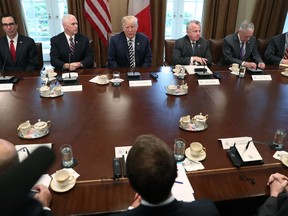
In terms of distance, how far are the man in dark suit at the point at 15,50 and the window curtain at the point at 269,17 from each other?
3.96 meters

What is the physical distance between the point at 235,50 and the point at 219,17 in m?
1.36

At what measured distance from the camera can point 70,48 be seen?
350cm

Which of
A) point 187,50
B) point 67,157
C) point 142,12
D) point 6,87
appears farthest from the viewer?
point 142,12

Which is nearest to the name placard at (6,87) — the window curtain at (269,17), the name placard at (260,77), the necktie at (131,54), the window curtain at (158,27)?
the necktie at (131,54)

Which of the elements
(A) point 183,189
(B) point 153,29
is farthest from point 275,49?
(A) point 183,189

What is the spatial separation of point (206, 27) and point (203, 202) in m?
4.40

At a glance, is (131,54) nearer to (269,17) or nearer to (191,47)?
(191,47)

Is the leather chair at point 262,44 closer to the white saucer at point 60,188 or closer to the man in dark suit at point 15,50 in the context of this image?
the man in dark suit at point 15,50

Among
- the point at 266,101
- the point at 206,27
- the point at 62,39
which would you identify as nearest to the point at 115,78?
the point at 62,39

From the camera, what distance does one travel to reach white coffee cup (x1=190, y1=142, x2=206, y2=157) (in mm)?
1551

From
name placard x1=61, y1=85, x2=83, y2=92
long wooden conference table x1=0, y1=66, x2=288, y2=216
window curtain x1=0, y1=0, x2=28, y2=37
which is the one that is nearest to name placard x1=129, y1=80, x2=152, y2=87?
long wooden conference table x1=0, y1=66, x2=288, y2=216

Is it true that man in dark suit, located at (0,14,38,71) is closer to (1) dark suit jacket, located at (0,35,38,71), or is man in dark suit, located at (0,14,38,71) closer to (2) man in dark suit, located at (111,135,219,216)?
(1) dark suit jacket, located at (0,35,38,71)

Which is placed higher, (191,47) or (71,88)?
(191,47)

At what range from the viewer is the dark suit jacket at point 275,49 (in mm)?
3904
